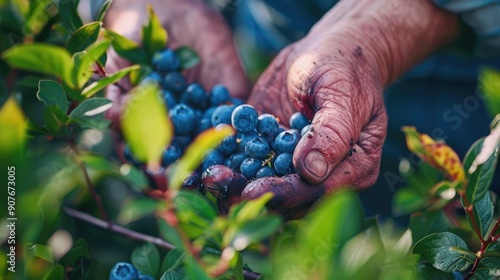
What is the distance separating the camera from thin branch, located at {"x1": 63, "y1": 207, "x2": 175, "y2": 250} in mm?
1028

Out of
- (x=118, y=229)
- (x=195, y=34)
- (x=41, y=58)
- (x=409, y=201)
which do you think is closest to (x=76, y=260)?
(x=118, y=229)

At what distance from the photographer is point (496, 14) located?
1.41 meters

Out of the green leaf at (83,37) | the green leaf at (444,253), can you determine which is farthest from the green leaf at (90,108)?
the green leaf at (444,253)

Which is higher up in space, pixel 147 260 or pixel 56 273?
pixel 56 273

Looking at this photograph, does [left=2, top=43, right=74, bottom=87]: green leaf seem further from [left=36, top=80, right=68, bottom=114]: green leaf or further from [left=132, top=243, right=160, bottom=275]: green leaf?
[left=132, top=243, right=160, bottom=275]: green leaf

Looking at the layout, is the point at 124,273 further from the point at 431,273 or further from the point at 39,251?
the point at 431,273

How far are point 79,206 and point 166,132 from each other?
78 centimetres

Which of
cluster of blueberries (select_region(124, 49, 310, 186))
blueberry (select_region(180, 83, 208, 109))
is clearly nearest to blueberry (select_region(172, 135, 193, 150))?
cluster of blueberries (select_region(124, 49, 310, 186))

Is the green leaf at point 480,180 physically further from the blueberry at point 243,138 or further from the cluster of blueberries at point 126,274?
the cluster of blueberries at point 126,274

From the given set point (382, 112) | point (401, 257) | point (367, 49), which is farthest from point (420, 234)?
point (367, 49)

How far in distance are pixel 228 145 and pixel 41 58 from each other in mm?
336

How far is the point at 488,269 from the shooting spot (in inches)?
30.2

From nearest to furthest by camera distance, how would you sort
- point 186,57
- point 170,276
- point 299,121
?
point 170,276 → point 299,121 → point 186,57

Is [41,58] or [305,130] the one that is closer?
[41,58]
